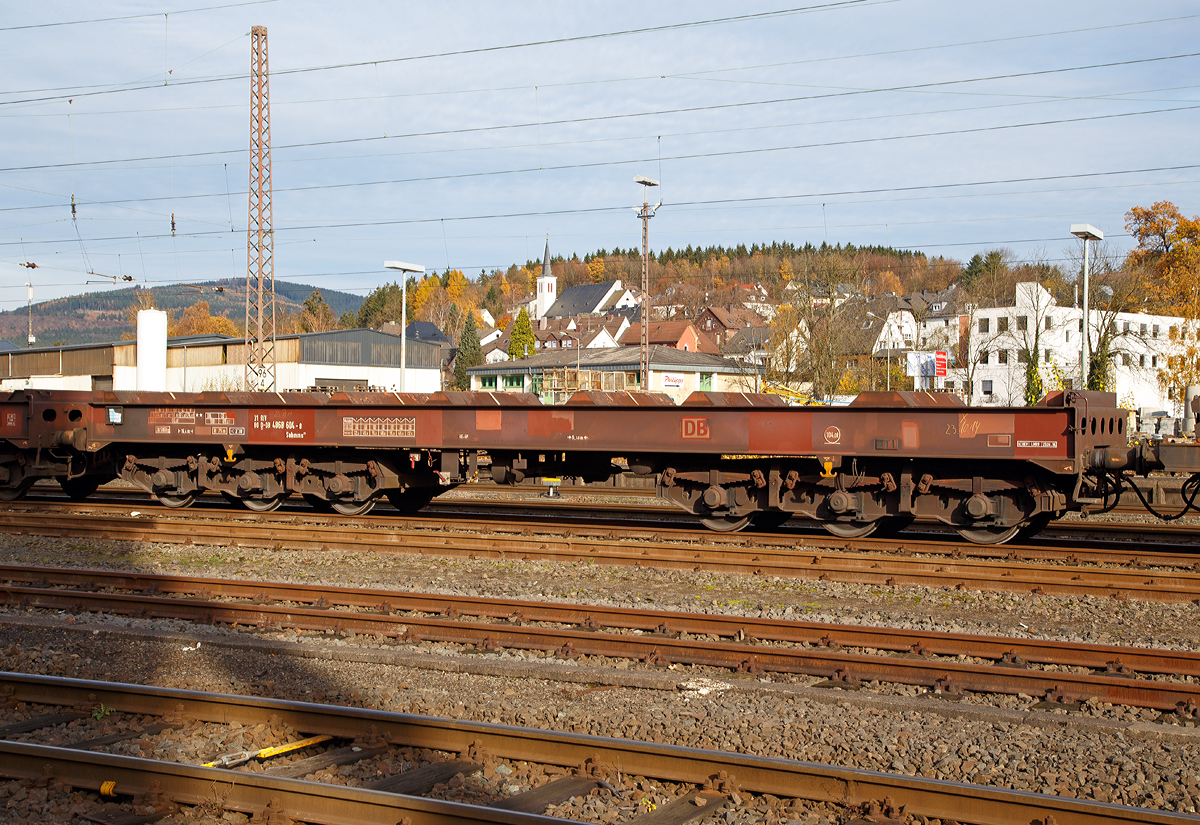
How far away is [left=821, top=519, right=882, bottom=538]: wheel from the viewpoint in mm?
12945

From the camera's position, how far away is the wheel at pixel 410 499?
16297mm

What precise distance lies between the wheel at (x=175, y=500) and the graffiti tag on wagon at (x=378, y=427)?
3.99 metres

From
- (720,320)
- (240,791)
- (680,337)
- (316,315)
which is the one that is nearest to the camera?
(240,791)

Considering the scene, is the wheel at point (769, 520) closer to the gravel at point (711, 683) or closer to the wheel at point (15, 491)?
the gravel at point (711, 683)

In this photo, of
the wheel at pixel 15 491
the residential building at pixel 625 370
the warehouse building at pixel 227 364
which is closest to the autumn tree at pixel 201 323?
the residential building at pixel 625 370

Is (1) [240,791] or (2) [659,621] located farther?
(2) [659,621]

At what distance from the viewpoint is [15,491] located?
17.4 meters

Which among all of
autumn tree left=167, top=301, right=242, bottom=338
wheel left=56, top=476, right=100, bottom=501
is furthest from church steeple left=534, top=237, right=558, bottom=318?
wheel left=56, top=476, right=100, bottom=501

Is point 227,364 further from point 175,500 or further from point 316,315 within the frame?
point 316,315

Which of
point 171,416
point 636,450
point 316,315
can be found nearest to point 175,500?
point 171,416

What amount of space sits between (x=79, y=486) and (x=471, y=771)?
Answer: 16436mm

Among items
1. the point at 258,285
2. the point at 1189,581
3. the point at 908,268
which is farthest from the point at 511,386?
the point at 908,268

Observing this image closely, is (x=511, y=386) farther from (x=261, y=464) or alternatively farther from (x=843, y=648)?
Result: (x=843, y=648)

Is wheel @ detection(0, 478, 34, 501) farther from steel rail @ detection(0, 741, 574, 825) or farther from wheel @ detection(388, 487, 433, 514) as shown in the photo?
steel rail @ detection(0, 741, 574, 825)
